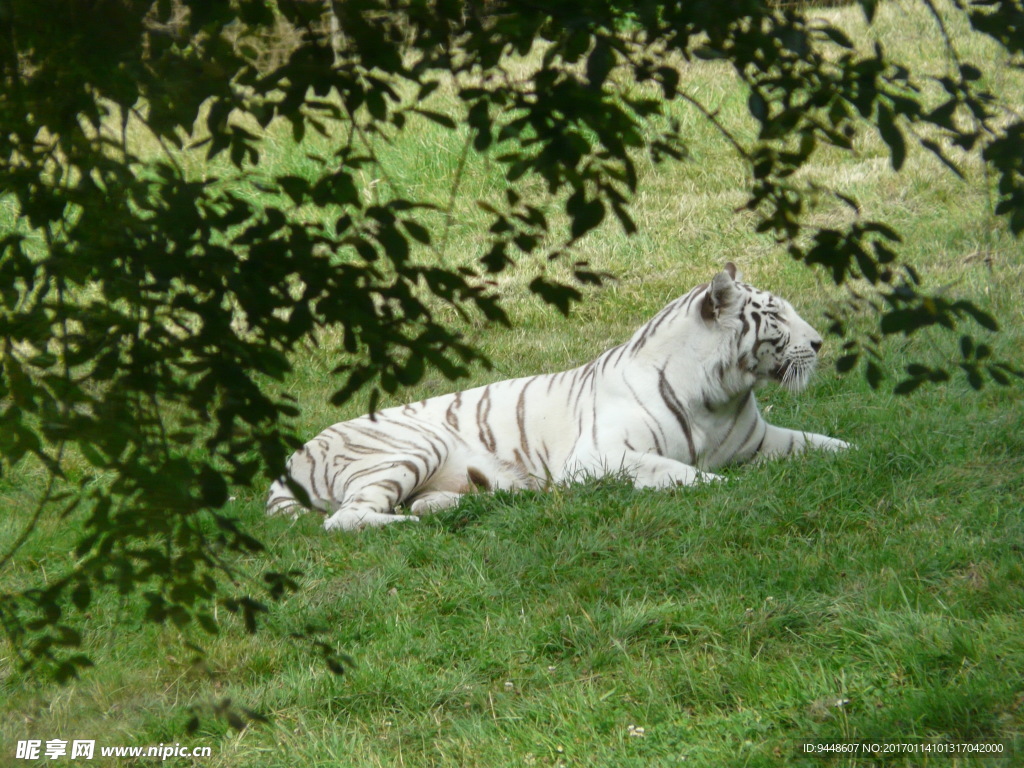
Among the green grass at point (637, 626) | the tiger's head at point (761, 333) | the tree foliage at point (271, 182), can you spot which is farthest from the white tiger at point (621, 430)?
the tree foliage at point (271, 182)

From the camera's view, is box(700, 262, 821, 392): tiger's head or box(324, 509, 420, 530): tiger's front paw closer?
box(324, 509, 420, 530): tiger's front paw

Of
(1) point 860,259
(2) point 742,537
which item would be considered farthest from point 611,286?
(1) point 860,259

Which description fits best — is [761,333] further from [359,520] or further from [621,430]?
[359,520]

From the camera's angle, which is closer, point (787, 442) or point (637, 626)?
point (637, 626)

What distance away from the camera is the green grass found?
3.19 m

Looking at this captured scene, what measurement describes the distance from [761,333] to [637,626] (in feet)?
7.72

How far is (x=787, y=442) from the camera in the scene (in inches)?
221

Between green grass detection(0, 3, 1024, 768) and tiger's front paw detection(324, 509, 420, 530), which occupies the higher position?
green grass detection(0, 3, 1024, 768)

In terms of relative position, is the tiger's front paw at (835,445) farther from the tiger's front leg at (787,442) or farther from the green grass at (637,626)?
the green grass at (637,626)

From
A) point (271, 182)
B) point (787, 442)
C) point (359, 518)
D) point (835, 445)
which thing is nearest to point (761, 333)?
point (787, 442)

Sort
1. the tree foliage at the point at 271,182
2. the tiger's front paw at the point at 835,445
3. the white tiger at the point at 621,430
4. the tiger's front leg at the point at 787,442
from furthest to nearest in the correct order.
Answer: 1. the white tiger at the point at 621,430
2. the tiger's front leg at the point at 787,442
3. the tiger's front paw at the point at 835,445
4. the tree foliage at the point at 271,182

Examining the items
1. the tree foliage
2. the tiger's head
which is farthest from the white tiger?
the tree foliage

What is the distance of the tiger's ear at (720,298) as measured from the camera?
565 cm

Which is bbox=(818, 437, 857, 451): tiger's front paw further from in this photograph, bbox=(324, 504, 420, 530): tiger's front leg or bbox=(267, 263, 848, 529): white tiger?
bbox=(324, 504, 420, 530): tiger's front leg
